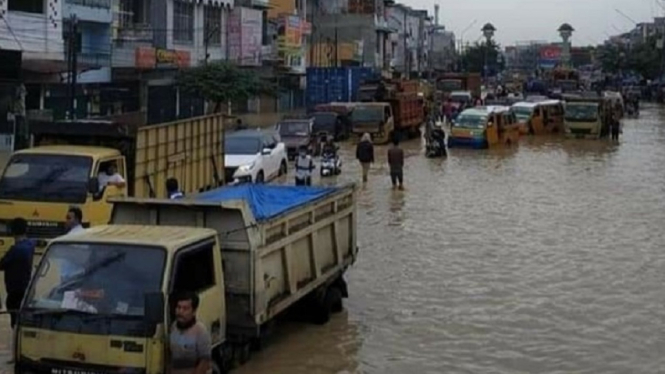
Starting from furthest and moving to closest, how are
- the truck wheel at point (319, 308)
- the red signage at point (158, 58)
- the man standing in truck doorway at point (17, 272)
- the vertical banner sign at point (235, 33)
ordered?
the vertical banner sign at point (235, 33), the red signage at point (158, 58), the truck wheel at point (319, 308), the man standing in truck doorway at point (17, 272)

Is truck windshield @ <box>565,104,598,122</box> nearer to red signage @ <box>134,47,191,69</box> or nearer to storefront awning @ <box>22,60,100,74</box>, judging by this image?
red signage @ <box>134,47,191,69</box>

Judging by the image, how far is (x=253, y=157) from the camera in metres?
28.9

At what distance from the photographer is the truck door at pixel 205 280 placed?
9.61 m

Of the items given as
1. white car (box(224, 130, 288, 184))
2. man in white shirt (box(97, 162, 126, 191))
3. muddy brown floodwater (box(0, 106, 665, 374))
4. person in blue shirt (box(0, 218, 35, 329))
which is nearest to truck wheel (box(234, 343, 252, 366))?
muddy brown floodwater (box(0, 106, 665, 374))

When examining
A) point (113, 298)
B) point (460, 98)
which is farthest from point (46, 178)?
point (460, 98)

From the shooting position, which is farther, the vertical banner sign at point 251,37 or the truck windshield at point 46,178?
the vertical banner sign at point 251,37

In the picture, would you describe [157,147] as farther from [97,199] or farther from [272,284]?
[272,284]

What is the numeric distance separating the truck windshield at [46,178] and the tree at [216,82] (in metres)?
32.9

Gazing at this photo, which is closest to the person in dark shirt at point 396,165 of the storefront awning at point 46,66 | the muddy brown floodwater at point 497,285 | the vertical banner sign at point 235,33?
the muddy brown floodwater at point 497,285

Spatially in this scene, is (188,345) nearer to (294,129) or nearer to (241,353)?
(241,353)

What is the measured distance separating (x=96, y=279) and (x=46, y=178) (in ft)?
21.4

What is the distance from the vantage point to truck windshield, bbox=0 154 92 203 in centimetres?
1537

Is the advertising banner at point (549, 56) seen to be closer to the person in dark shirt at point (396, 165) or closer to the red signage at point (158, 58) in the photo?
the red signage at point (158, 58)

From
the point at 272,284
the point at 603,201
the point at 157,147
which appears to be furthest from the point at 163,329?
the point at 603,201
